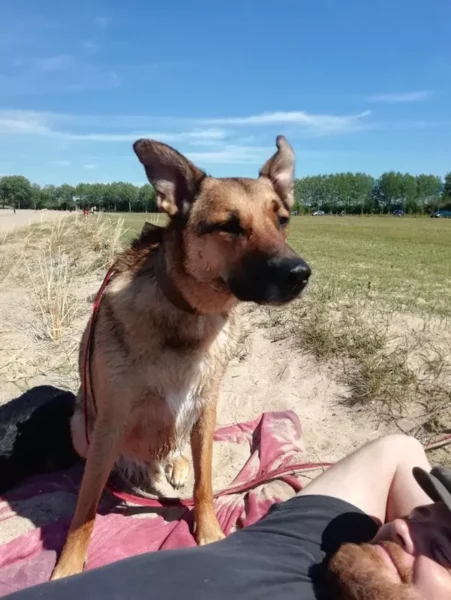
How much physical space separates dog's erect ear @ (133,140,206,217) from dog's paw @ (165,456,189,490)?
1.98 metres

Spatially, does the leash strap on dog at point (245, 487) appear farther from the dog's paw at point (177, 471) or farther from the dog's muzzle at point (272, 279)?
the dog's muzzle at point (272, 279)

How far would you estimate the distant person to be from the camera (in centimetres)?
190

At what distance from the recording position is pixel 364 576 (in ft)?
6.50

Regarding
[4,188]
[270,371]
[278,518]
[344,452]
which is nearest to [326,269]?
[270,371]

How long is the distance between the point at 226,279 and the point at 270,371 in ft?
8.20

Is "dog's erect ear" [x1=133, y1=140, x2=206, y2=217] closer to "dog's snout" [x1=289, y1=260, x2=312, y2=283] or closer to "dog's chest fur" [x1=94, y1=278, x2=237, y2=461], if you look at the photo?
"dog's chest fur" [x1=94, y1=278, x2=237, y2=461]

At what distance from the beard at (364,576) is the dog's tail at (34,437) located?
2.66 m

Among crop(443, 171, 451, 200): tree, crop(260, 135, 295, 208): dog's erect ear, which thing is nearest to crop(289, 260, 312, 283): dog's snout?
crop(260, 135, 295, 208): dog's erect ear

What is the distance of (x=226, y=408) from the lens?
5.11m

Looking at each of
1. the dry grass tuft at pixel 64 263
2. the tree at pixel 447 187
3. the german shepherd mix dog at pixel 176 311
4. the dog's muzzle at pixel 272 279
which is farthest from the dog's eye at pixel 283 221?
the tree at pixel 447 187

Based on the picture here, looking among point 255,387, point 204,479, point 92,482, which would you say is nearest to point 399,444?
point 204,479

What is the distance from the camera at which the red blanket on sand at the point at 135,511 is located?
129 inches

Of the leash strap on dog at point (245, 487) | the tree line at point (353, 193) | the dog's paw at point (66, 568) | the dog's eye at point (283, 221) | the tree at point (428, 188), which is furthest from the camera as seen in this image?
the tree at point (428, 188)

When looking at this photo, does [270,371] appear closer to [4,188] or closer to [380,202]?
[4,188]
